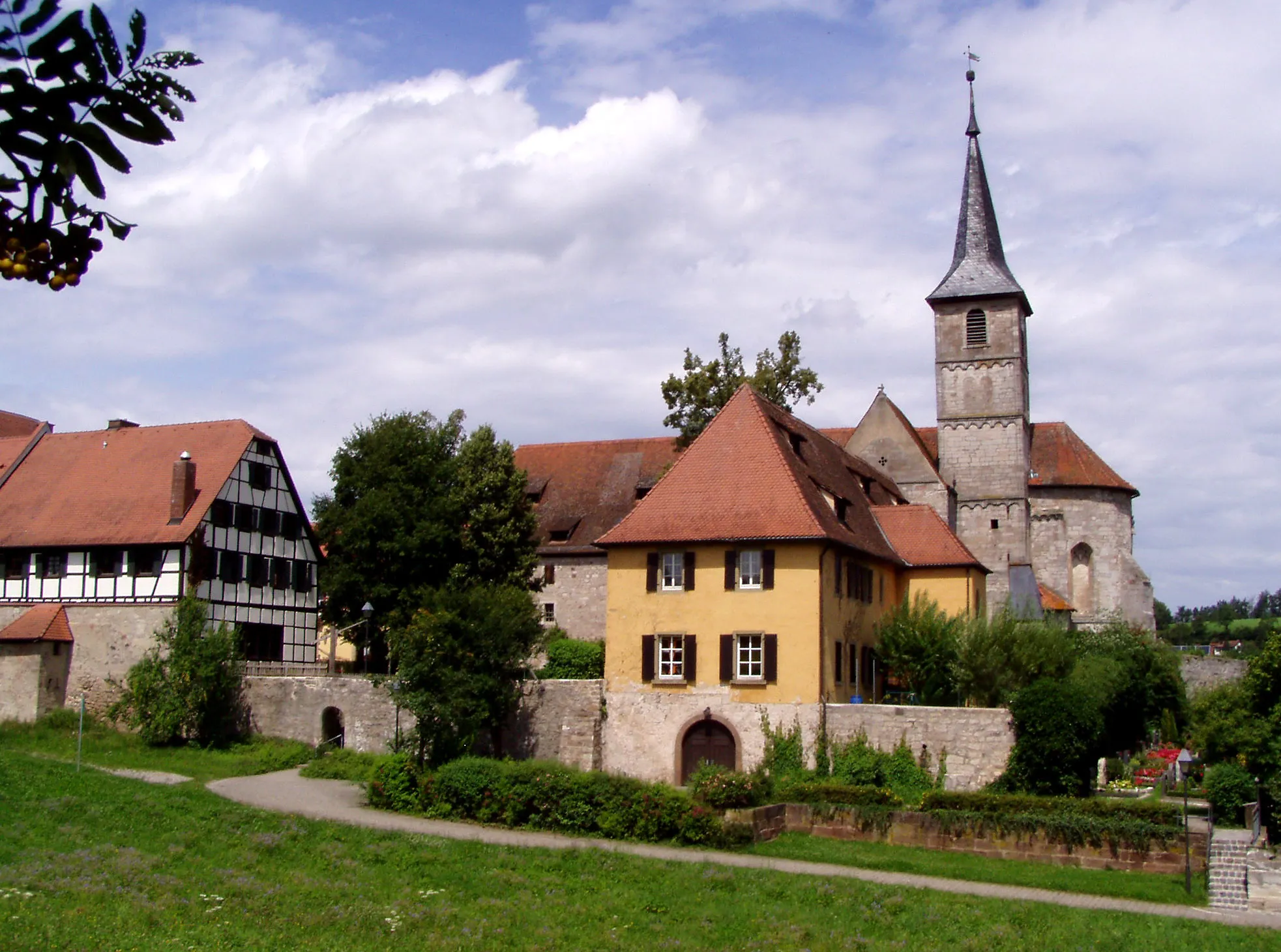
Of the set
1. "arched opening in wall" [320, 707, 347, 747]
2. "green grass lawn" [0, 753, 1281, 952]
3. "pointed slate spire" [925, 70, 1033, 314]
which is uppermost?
"pointed slate spire" [925, 70, 1033, 314]

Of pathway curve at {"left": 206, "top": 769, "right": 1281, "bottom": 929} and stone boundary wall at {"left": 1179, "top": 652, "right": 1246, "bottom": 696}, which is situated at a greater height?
stone boundary wall at {"left": 1179, "top": 652, "right": 1246, "bottom": 696}

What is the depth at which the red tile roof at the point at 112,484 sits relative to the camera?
40.6 metres

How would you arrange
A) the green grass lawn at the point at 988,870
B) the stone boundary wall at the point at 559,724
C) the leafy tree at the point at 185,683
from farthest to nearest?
the leafy tree at the point at 185,683 → the stone boundary wall at the point at 559,724 → the green grass lawn at the point at 988,870

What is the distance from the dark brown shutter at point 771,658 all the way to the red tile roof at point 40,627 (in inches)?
837

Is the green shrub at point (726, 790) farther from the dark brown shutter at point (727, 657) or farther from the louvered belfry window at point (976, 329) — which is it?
the louvered belfry window at point (976, 329)

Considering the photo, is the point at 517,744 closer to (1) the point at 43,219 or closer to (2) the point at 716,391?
(2) the point at 716,391

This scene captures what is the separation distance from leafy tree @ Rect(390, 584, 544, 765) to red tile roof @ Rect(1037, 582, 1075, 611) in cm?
3169

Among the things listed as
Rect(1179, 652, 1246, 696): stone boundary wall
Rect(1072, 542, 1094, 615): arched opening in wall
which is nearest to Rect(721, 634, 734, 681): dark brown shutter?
Rect(1072, 542, 1094, 615): arched opening in wall

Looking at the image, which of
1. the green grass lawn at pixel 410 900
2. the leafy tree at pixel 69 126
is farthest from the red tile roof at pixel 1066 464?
the leafy tree at pixel 69 126

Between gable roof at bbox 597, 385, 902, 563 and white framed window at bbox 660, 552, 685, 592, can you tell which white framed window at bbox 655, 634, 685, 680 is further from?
gable roof at bbox 597, 385, 902, 563

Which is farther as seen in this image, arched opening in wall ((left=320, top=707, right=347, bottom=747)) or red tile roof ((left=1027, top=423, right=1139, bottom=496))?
red tile roof ((left=1027, top=423, right=1139, bottom=496))

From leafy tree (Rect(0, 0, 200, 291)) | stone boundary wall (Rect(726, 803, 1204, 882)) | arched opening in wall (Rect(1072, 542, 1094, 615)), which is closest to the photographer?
leafy tree (Rect(0, 0, 200, 291))

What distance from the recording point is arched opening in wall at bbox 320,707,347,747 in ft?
126

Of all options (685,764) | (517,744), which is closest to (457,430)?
(517,744)
